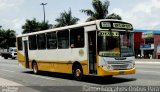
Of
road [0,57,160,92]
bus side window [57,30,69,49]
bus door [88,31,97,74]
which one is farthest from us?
bus side window [57,30,69,49]

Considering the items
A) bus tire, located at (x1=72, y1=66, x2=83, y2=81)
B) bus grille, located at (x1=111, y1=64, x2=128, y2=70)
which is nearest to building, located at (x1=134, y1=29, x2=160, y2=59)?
bus tire, located at (x1=72, y1=66, x2=83, y2=81)

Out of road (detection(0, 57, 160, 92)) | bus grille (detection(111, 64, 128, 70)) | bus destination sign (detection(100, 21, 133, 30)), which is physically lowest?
road (detection(0, 57, 160, 92))

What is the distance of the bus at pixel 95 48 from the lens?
58.0 feet

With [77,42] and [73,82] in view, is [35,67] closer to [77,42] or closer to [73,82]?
[77,42]

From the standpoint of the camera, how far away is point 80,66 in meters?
19.6

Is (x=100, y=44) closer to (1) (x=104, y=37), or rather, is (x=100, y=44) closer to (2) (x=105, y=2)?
(1) (x=104, y=37)

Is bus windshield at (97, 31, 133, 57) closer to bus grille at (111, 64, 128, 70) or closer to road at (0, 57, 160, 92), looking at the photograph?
bus grille at (111, 64, 128, 70)

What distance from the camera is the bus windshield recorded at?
57.7ft

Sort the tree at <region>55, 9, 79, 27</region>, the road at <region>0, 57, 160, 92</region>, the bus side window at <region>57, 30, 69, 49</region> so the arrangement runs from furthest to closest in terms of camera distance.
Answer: the tree at <region>55, 9, 79, 27</region> < the bus side window at <region>57, 30, 69, 49</region> < the road at <region>0, 57, 160, 92</region>

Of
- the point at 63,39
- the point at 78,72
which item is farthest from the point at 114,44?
the point at 63,39

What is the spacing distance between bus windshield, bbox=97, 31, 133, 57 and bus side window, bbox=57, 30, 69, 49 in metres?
3.56

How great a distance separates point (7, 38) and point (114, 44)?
93693mm

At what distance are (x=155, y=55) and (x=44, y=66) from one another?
29.6 meters

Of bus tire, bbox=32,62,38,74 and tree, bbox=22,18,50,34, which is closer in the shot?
bus tire, bbox=32,62,38,74
